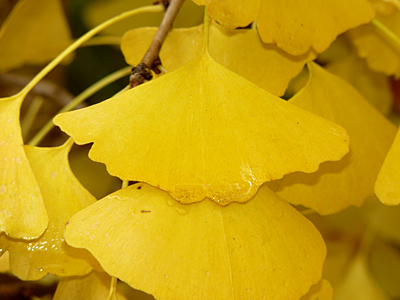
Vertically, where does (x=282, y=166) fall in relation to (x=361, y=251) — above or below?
above

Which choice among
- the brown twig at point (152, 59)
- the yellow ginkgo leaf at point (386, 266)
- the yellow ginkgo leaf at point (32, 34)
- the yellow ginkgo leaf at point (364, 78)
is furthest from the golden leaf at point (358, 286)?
the yellow ginkgo leaf at point (32, 34)

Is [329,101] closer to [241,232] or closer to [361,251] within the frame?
[241,232]

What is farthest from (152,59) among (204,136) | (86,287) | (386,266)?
(386,266)

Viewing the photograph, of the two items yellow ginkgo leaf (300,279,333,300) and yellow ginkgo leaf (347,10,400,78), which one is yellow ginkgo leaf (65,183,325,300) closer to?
yellow ginkgo leaf (300,279,333,300)

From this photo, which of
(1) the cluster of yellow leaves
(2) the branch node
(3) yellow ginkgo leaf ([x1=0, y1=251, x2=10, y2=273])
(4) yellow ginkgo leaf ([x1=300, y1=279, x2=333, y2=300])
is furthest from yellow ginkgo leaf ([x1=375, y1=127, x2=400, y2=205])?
(3) yellow ginkgo leaf ([x1=0, y1=251, x2=10, y2=273])

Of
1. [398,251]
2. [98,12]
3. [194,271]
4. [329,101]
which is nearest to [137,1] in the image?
[98,12]

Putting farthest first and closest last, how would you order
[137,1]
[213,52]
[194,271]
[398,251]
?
[398,251]
[137,1]
[213,52]
[194,271]
